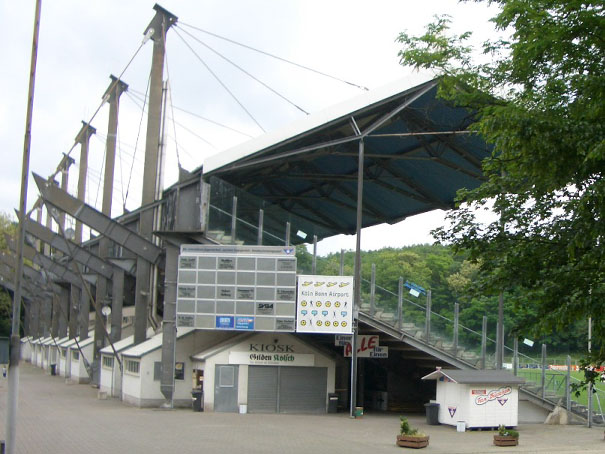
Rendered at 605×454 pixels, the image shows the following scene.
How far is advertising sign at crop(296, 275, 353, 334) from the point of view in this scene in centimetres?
3053

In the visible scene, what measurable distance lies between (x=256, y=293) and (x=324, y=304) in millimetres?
2758

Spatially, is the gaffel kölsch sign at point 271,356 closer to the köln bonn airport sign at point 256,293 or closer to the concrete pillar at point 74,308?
the köln bonn airport sign at point 256,293

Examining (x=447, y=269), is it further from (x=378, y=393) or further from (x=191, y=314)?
(x=191, y=314)

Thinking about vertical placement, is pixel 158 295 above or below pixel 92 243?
below

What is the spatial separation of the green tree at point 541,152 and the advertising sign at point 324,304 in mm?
→ 17012

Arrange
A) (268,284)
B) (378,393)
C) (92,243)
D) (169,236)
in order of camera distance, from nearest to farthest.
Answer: (268,284), (169,236), (378,393), (92,243)

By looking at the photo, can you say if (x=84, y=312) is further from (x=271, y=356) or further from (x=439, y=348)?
(x=439, y=348)

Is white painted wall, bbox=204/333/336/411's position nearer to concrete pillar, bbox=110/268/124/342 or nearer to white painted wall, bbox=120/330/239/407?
white painted wall, bbox=120/330/239/407

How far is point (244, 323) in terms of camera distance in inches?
1219

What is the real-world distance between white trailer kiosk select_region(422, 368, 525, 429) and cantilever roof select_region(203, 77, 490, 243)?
859 centimetres

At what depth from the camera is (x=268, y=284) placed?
1222 inches

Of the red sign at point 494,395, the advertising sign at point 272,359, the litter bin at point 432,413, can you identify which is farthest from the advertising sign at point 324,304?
the red sign at point 494,395

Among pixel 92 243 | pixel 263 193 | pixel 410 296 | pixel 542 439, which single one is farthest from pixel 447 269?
pixel 542 439

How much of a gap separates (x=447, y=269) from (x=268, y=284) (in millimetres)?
57394
